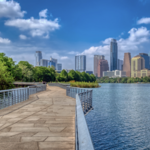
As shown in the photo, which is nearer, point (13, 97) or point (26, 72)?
point (13, 97)

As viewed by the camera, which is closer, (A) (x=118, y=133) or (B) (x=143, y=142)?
(B) (x=143, y=142)

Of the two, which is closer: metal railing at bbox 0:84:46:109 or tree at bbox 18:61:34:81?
metal railing at bbox 0:84:46:109

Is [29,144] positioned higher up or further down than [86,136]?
further down

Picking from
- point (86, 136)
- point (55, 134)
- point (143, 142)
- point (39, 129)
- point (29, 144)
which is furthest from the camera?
point (143, 142)

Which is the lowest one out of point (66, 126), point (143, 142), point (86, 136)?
point (143, 142)

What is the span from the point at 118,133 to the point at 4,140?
36.0ft

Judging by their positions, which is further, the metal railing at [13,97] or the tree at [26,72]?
the tree at [26,72]

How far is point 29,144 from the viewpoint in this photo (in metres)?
4.44

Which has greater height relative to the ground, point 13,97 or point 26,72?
point 26,72

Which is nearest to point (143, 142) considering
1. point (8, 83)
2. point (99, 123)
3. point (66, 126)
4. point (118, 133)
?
point (118, 133)

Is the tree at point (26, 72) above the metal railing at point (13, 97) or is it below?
above

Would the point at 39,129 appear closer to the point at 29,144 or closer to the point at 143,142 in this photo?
the point at 29,144

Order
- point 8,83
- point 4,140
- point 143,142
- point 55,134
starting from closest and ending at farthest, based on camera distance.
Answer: point 4,140, point 55,134, point 143,142, point 8,83

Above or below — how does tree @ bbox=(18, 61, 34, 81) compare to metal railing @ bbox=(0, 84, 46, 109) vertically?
above
